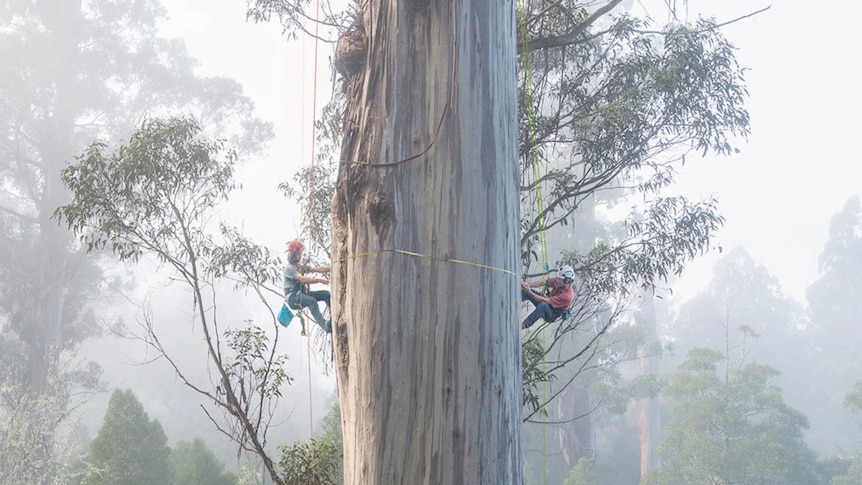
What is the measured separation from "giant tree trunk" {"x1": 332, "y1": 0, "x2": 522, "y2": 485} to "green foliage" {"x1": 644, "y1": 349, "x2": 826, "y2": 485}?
15191mm

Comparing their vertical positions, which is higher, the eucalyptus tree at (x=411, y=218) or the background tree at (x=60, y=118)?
the background tree at (x=60, y=118)

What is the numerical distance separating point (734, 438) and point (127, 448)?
39.8 ft

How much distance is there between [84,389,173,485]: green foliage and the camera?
420 inches

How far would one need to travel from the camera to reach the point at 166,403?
30.7 m

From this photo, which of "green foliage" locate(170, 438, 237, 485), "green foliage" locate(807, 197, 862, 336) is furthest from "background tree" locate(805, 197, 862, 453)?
"green foliage" locate(170, 438, 237, 485)

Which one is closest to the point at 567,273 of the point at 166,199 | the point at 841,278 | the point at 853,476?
the point at 166,199

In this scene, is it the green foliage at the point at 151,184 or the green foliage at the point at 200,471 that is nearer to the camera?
the green foliage at the point at 151,184

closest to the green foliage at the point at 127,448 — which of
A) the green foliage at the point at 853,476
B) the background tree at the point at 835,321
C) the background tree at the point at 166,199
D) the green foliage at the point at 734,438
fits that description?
the background tree at the point at 166,199

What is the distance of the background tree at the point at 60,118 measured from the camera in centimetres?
1852

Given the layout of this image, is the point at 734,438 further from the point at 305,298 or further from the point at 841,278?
the point at 841,278

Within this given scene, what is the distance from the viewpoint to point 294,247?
14.1 ft

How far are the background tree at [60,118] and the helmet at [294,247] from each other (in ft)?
49.1

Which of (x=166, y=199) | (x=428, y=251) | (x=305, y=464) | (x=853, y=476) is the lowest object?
(x=853, y=476)

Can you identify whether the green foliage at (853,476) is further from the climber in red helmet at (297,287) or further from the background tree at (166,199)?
the climber in red helmet at (297,287)
